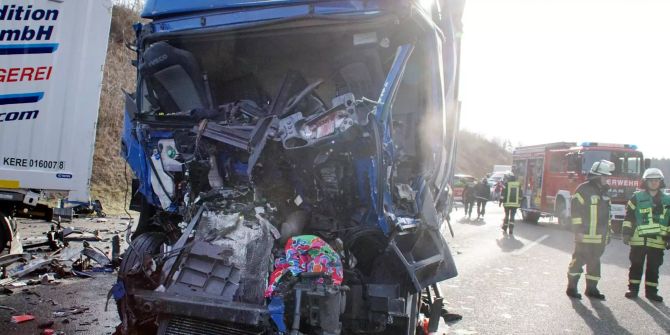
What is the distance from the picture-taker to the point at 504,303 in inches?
216

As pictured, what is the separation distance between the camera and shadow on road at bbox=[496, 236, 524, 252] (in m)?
9.85

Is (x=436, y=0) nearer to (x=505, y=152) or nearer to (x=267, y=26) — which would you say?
(x=267, y=26)

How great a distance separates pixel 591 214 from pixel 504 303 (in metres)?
1.70

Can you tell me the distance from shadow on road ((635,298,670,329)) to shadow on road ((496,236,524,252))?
3630mm

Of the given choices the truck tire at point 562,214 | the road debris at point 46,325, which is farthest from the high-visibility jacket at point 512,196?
the road debris at point 46,325

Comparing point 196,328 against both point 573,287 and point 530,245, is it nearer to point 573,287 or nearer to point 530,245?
point 573,287

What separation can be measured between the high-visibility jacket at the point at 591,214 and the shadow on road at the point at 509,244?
11.1 feet

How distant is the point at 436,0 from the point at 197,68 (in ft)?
6.86

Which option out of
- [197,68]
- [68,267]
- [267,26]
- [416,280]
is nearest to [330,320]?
[416,280]

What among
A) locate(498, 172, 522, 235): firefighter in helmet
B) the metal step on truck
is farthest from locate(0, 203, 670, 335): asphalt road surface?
locate(498, 172, 522, 235): firefighter in helmet

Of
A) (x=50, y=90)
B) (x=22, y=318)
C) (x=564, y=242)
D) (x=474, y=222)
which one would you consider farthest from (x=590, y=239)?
(x=474, y=222)

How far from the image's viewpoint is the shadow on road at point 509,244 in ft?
32.3

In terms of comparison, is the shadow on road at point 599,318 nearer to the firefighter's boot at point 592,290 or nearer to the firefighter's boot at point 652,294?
the firefighter's boot at point 592,290

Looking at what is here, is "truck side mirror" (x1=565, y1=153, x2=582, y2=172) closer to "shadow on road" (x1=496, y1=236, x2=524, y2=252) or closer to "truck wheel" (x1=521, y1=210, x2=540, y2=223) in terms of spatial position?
"truck wheel" (x1=521, y1=210, x2=540, y2=223)
